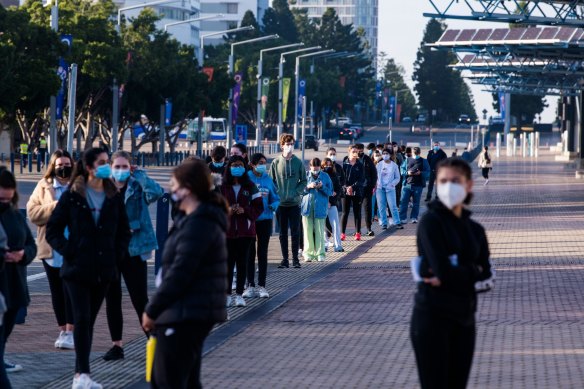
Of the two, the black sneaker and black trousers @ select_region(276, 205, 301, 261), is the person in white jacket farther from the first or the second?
the black sneaker

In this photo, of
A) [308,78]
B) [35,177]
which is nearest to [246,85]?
[308,78]

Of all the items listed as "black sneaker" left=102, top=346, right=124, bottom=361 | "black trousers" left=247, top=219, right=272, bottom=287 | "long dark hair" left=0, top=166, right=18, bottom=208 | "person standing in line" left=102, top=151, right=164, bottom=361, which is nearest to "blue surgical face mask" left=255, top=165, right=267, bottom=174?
"black trousers" left=247, top=219, right=272, bottom=287

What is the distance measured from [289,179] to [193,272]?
11.3 metres

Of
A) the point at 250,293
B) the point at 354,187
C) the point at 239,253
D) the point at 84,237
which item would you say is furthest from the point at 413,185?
the point at 84,237

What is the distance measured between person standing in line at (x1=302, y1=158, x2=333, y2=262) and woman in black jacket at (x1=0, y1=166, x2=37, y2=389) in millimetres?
10376

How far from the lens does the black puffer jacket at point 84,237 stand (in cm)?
930

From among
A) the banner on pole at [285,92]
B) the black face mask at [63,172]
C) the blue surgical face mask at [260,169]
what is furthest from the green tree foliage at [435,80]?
the black face mask at [63,172]

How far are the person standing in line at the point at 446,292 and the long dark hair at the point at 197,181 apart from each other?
104 centimetres

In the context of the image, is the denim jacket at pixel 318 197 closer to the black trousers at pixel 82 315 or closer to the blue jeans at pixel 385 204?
the blue jeans at pixel 385 204

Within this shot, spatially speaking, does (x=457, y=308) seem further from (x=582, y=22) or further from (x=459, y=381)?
(x=582, y=22)

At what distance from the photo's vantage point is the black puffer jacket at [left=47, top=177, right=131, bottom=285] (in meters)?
9.30

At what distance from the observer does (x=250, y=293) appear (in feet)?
49.9

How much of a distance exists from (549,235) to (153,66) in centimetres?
4033

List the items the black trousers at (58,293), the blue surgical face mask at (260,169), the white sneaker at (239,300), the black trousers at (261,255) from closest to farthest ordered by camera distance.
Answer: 1. the black trousers at (58,293)
2. the white sneaker at (239,300)
3. the black trousers at (261,255)
4. the blue surgical face mask at (260,169)
